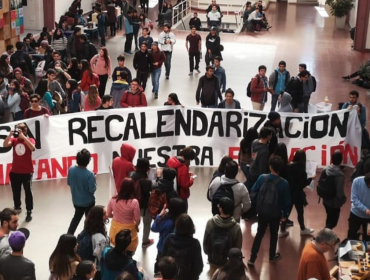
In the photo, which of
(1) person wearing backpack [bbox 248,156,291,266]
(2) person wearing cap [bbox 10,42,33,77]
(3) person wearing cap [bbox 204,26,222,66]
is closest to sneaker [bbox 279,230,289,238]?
(1) person wearing backpack [bbox 248,156,291,266]

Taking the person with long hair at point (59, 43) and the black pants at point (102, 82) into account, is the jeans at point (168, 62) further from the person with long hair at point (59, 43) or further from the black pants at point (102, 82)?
the black pants at point (102, 82)

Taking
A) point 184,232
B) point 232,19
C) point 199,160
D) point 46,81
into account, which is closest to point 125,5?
point 232,19

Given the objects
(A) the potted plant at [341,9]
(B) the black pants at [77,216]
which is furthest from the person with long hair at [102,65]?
(A) the potted plant at [341,9]

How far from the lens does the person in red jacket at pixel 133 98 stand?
13.0 m

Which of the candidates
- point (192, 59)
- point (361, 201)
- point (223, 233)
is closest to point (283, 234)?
point (361, 201)

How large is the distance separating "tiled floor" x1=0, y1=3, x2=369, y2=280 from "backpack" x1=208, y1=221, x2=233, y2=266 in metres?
1.09

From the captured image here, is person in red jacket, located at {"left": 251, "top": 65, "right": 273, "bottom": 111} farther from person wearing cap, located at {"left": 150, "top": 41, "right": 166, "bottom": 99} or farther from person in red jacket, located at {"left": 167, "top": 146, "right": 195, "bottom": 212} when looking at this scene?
person in red jacket, located at {"left": 167, "top": 146, "right": 195, "bottom": 212}

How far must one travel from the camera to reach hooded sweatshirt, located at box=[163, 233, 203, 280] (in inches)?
283

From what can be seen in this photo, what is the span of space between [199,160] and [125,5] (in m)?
14.5

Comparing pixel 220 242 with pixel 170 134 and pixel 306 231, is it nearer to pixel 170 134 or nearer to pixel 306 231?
pixel 306 231

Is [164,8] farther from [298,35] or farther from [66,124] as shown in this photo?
[66,124]

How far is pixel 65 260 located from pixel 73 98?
22.9 ft

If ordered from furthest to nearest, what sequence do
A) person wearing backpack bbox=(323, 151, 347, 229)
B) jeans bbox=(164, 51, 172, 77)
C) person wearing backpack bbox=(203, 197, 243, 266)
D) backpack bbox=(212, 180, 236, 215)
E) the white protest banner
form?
jeans bbox=(164, 51, 172, 77) < the white protest banner < person wearing backpack bbox=(323, 151, 347, 229) < backpack bbox=(212, 180, 236, 215) < person wearing backpack bbox=(203, 197, 243, 266)

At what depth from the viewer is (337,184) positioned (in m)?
9.19
